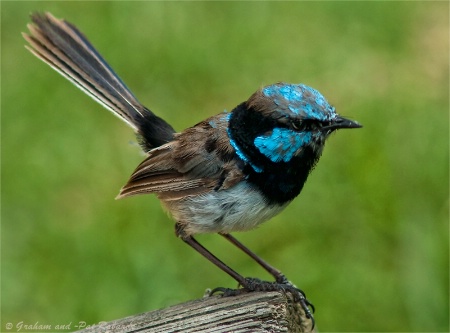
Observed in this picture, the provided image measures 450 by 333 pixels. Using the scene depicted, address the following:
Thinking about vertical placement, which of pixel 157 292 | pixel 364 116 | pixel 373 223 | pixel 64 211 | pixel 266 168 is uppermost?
pixel 364 116

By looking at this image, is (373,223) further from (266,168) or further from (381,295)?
(266,168)

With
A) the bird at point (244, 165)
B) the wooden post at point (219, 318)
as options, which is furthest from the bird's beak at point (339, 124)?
the wooden post at point (219, 318)

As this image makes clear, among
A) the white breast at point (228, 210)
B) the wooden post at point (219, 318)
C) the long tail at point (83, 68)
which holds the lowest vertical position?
the wooden post at point (219, 318)

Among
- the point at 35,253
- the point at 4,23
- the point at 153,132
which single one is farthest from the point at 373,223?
the point at 4,23

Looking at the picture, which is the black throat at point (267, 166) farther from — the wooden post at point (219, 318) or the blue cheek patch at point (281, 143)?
the wooden post at point (219, 318)

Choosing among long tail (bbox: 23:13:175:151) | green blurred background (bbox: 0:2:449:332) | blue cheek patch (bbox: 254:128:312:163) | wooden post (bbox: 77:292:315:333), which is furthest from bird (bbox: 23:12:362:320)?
green blurred background (bbox: 0:2:449:332)

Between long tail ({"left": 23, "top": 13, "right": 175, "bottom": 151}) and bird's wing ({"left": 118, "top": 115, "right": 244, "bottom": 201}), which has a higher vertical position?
long tail ({"left": 23, "top": 13, "right": 175, "bottom": 151})

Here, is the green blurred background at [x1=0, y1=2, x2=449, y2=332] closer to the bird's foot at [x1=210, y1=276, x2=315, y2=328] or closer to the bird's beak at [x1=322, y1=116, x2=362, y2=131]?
the bird's foot at [x1=210, y1=276, x2=315, y2=328]
